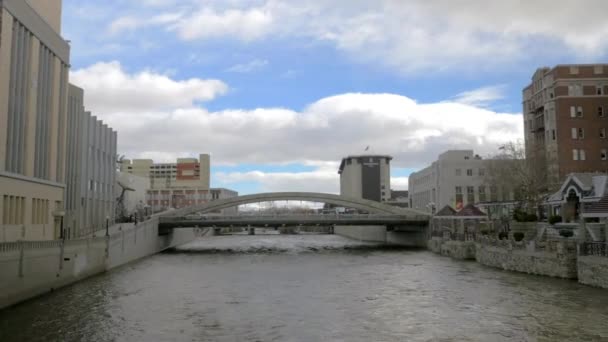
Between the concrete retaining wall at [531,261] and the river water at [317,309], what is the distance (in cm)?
109

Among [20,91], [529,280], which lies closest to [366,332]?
[529,280]

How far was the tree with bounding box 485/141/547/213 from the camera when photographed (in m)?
61.4

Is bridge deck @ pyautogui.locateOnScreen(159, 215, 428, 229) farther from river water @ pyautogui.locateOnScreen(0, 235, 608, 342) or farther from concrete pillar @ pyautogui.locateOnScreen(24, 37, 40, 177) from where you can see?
concrete pillar @ pyautogui.locateOnScreen(24, 37, 40, 177)

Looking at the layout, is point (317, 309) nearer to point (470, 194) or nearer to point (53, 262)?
point (53, 262)

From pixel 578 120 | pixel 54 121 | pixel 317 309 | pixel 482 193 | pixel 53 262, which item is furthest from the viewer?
pixel 482 193

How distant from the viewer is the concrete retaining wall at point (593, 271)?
2958 centimetres

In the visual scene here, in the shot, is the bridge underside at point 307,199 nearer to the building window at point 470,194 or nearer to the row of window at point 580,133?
the building window at point 470,194

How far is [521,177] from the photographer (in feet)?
213

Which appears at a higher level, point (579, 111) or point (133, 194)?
point (579, 111)

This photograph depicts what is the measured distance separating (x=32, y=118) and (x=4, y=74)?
598 centimetres

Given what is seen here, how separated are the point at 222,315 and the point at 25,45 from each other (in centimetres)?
2733

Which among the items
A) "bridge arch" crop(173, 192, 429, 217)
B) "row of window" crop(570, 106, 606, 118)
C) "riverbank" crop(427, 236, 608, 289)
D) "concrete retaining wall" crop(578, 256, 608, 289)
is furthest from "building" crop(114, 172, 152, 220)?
"concrete retaining wall" crop(578, 256, 608, 289)

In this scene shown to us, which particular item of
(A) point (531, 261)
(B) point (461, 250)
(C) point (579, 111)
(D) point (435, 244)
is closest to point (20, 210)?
(A) point (531, 261)

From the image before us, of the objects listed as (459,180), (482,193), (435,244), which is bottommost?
(435,244)
